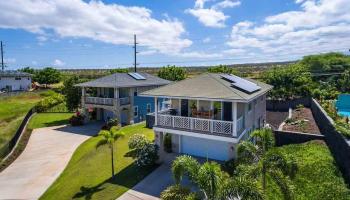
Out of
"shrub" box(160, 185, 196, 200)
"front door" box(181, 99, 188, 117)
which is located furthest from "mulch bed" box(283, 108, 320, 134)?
"shrub" box(160, 185, 196, 200)

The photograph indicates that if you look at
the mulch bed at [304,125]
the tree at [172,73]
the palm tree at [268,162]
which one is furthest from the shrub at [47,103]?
the palm tree at [268,162]

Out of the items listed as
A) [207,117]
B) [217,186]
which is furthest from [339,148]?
[217,186]

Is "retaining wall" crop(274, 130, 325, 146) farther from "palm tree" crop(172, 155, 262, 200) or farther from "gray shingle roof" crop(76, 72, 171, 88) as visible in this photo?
"gray shingle roof" crop(76, 72, 171, 88)

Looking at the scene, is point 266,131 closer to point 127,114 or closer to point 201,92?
point 201,92

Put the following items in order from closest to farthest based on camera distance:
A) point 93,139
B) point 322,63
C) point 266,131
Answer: point 266,131 < point 93,139 < point 322,63

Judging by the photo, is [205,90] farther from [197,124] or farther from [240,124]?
[240,124]

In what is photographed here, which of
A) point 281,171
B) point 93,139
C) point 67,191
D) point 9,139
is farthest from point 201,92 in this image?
point 9,139
